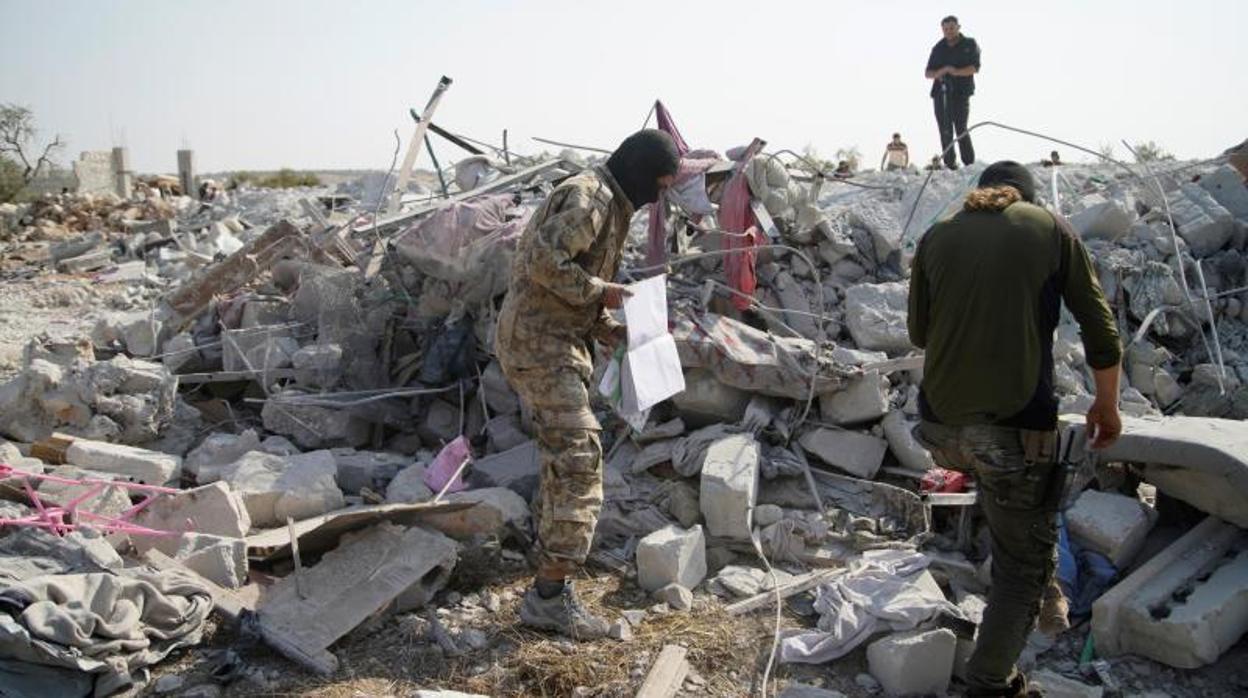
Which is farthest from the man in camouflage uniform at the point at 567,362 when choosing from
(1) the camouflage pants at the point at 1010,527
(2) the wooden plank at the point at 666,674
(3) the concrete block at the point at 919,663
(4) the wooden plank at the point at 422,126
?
(4) the wooden plank at the point at 422,126

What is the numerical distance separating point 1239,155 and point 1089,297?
2248 mm

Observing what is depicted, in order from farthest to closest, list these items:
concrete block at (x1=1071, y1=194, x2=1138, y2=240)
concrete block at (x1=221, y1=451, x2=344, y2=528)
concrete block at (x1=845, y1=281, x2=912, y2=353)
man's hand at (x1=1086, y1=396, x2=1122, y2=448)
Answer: concrete block at (x1=1071, y1=194, x2=1138, y2=240) < concrete block at (x1=845, y1=281, x2=912, y2=353) < concrete block at (x1=221, y1=451, x2=344, y2=528) < man's hand at (x1=1086, y1=396, x2=1122, y2=448)

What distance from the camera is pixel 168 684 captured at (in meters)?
3.20

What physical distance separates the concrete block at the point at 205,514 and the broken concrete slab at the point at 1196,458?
369 cm

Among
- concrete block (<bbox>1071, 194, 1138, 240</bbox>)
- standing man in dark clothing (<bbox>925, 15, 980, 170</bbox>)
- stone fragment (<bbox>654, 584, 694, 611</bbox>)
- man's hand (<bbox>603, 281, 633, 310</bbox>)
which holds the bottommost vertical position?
stone fragment (<bbox>654, 584, 694, 611</bbox>)

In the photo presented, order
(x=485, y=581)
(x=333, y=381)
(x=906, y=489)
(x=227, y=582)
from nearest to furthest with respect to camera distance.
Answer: (x=227, y=582)
(x=485, y=581)
(x=906, y=489)
(x=333, y=381)

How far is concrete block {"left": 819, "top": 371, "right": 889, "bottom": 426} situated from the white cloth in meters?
1.08

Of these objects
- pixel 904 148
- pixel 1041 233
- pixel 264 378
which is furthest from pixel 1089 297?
pixel 904 148

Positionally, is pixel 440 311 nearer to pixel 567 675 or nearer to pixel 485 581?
pixel 485 581

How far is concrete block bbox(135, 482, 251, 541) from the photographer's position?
160 inches

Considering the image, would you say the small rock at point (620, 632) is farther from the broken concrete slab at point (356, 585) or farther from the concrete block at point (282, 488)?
the concrete block at point (282, 488)

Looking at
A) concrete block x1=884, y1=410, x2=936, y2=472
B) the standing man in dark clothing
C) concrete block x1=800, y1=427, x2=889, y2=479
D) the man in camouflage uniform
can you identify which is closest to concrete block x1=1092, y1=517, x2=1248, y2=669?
concrete block x1=884, y1=410, x2=936, y2=472

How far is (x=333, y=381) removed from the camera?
5.66m

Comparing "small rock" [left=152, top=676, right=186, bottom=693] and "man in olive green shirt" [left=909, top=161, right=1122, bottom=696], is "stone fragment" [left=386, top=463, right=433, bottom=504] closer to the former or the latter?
"small rock" [left=152, top=676, right=186, bottom=693]
